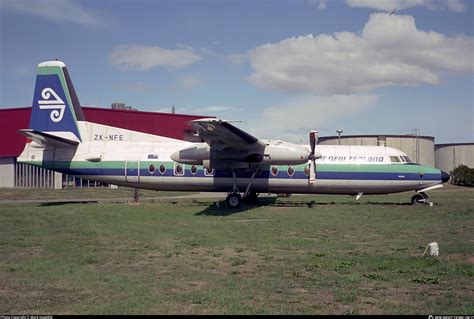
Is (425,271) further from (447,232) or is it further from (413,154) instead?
(413,154)

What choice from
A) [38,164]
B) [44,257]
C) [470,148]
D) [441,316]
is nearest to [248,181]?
[38,164]

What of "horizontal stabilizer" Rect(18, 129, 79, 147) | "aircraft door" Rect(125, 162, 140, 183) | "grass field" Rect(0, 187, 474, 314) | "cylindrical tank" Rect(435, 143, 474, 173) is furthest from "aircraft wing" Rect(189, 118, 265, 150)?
"cylindrical tank" Rect(435, 143, 474, 173)

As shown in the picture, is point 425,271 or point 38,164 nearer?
point 425,271

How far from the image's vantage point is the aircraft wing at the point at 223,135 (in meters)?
19.5

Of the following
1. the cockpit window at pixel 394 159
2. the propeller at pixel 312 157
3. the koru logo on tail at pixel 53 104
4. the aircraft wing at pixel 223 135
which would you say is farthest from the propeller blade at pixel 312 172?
the koru logo on tail at pixel 53 104

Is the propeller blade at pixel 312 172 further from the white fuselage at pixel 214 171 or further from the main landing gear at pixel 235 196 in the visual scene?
the main landing gear at pixel 235 196

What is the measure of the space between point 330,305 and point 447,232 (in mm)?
8882

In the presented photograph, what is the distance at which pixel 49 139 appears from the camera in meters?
23.8

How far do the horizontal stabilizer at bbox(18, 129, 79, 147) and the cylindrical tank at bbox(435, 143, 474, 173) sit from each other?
237ft

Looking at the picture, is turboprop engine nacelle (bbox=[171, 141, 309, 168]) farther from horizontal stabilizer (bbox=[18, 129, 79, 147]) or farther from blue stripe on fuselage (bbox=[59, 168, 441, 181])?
horizontal stabilizer (bbox=[18, 129, 79, 147])

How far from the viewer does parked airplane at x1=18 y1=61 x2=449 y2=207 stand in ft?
74.8

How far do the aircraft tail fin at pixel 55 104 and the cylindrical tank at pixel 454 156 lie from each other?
71897 mm

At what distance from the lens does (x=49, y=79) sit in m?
25.1

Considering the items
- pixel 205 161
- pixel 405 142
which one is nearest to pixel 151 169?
pixel 205 161
